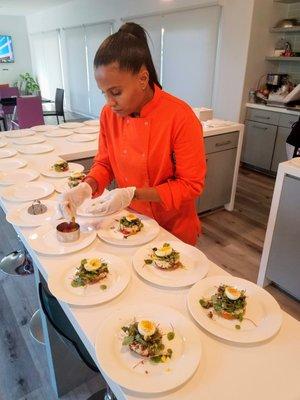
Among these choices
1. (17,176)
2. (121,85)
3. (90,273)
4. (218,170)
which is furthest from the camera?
(218,170)

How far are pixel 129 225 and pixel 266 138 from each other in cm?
329

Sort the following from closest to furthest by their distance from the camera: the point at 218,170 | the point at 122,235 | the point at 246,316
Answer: the point at 246,316, the point at 122,235, the point at 218,170

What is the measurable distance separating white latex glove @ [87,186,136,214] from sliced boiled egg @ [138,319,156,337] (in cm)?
48

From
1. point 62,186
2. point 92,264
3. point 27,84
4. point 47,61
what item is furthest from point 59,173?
point 47,61

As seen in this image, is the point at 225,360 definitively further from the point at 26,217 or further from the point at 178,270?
the point at 26,217

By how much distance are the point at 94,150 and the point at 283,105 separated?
260 centimetres

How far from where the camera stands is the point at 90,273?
0.86 meters

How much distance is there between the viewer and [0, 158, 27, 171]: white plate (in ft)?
5.57

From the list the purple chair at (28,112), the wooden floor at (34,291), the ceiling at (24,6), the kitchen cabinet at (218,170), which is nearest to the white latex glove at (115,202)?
the wooden floor at (34,291)

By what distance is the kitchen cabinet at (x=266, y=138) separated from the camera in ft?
12.0

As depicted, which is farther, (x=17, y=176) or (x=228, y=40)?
(x=228, y=40)

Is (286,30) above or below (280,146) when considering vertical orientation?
above

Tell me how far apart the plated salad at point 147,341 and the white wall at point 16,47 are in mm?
9603

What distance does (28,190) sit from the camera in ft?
4.63
